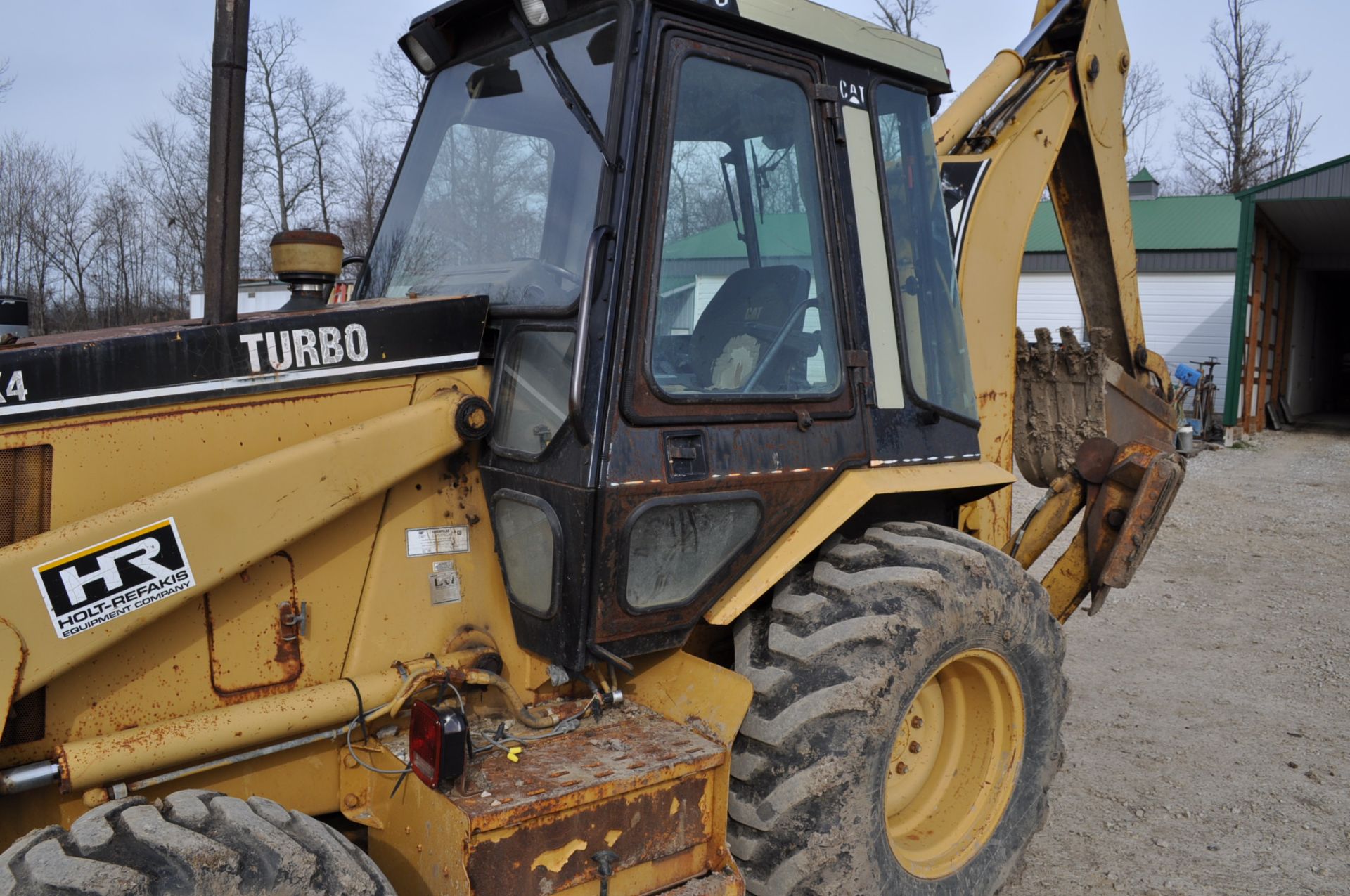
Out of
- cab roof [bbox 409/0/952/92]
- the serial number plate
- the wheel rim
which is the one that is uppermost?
cab roof [bbox 409/0/952/92]

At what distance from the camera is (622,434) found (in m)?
2.58

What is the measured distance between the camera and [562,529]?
2.59 metres

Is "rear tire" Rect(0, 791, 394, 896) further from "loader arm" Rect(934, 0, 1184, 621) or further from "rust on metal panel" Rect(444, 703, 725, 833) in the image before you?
"loader arm" Rect(934, 0, 1184, 621)

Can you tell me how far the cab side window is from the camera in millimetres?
2723

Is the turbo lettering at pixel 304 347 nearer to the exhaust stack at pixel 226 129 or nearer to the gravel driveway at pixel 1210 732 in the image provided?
the exhaust stack at pixel 226 129

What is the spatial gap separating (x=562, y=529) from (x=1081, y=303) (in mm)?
3557

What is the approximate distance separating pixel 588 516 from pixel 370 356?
69 cm

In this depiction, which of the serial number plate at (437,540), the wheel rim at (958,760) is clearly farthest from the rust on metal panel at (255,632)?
the wheel rim at (958,760)

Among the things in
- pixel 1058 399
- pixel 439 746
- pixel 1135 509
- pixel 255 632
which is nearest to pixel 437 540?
pixel 255 632

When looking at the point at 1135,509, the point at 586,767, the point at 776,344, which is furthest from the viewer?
the point at 1135,509

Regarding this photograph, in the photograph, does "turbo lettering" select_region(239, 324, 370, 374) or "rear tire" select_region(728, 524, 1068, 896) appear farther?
"rear tire" select_region(728, 524, 1068, 896)

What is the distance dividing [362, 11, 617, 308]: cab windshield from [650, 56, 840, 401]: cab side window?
0.25 meters

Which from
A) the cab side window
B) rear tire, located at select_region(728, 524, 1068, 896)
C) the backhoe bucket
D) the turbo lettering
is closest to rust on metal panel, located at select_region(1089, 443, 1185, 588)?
the backhoe bucket

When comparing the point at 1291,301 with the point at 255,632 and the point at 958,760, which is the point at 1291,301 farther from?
the point at 255,632
